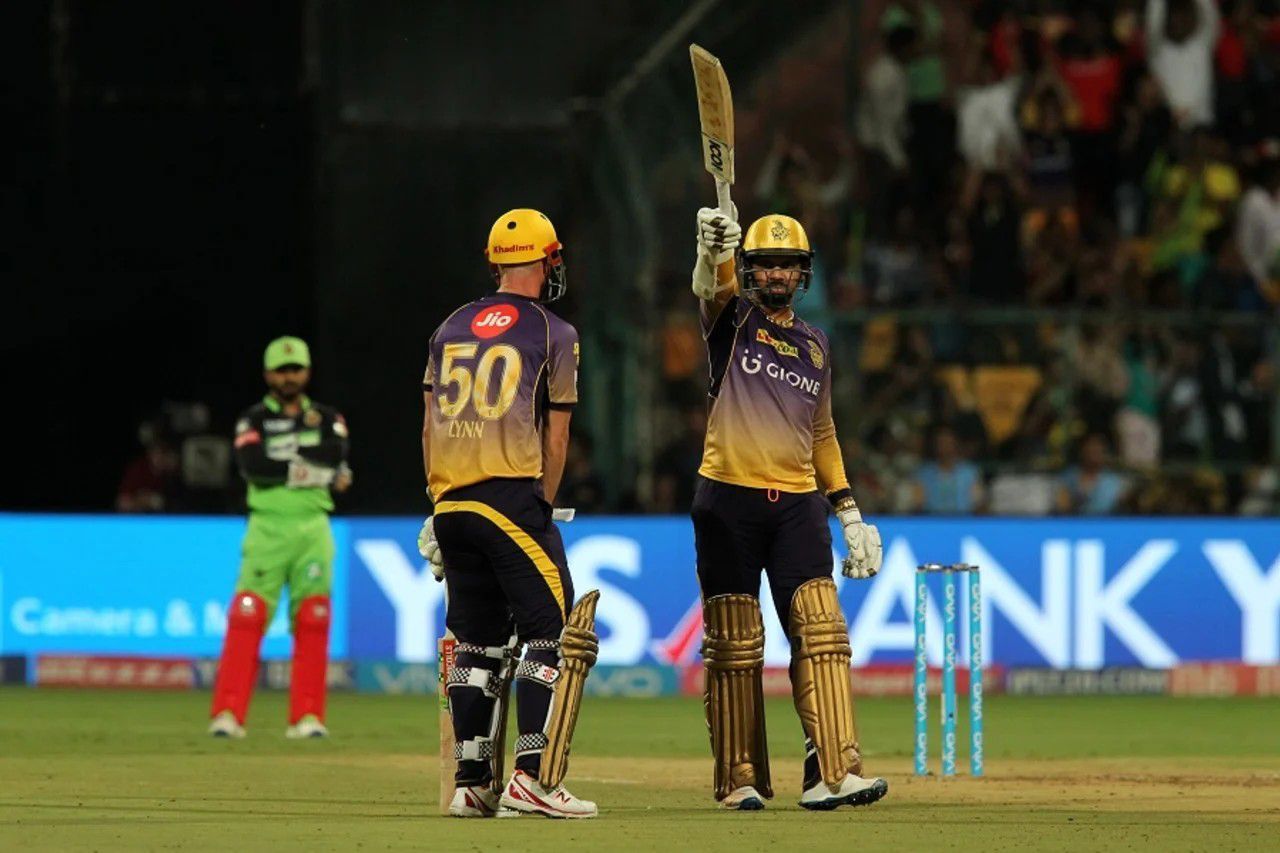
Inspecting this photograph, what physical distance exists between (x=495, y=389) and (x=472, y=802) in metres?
1.45

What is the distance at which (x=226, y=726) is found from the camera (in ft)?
44.8

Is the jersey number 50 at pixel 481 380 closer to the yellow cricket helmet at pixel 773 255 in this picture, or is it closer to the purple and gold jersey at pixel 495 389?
the purple and gold jersey at pixel 495 389

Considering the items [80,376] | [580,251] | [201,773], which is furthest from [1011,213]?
[201,773]

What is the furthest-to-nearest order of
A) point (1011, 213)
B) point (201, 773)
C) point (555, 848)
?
point (1011, 213) → point (201, 773) → point (555, 848)

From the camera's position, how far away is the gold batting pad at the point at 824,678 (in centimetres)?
946

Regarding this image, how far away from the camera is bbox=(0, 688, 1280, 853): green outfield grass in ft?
27.8

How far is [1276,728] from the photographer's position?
1484cm

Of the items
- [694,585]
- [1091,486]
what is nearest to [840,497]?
[694,585]

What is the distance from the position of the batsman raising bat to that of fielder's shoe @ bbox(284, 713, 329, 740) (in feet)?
14.5

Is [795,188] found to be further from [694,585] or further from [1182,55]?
[694,585]

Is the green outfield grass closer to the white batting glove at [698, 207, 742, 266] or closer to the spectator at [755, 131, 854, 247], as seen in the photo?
the white batting glove at [698, 207, 742, 266]

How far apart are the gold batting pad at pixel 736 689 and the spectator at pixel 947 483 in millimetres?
8794

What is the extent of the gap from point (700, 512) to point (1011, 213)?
34.9 ft

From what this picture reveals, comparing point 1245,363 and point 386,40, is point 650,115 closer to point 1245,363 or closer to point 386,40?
point 386,40
